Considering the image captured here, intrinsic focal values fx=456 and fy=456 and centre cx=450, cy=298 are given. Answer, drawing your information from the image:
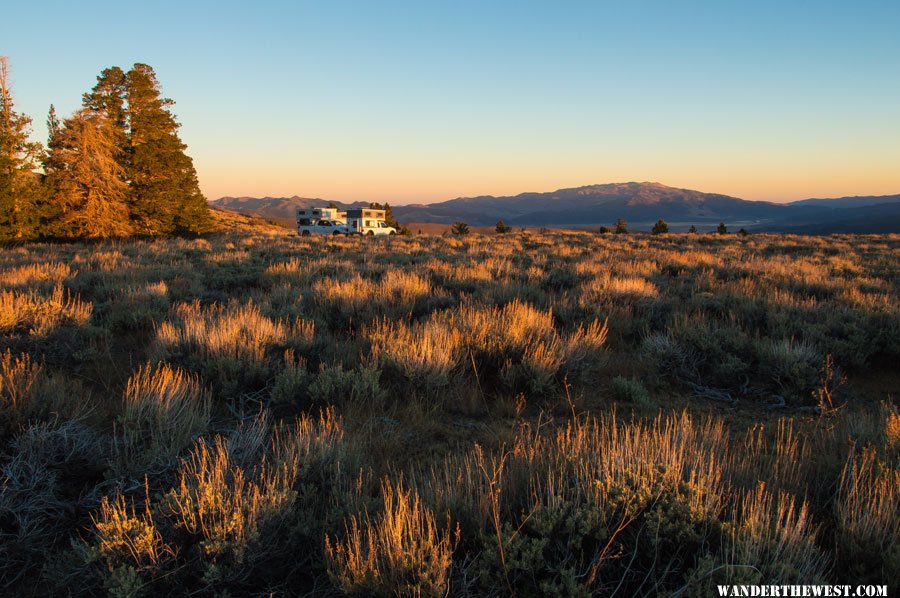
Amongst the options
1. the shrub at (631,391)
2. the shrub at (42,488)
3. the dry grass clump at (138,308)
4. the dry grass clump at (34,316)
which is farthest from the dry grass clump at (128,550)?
the dry grass clump at (34,316)

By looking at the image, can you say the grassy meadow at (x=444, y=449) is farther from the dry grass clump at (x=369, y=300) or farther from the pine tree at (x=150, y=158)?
the pine tree at (x=150, y=158)

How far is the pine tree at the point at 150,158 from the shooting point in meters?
27.2

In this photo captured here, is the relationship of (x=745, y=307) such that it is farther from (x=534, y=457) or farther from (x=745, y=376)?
(x=534, y=457)

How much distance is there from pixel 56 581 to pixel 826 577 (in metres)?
3.36

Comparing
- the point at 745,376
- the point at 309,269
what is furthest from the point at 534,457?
the point at 309,269

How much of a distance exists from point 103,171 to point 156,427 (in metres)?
27.1

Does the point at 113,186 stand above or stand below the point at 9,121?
below

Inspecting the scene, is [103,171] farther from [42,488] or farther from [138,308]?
[42,488]

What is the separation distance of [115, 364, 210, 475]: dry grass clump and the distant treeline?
2454cm

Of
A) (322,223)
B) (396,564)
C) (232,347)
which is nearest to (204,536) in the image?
(396,564)

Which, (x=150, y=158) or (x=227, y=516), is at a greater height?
(x=150, y=158)

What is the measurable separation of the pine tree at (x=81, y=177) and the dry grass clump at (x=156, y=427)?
26.0m

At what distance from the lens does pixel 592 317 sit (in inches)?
263

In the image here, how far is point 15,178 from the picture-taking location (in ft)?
68.1
